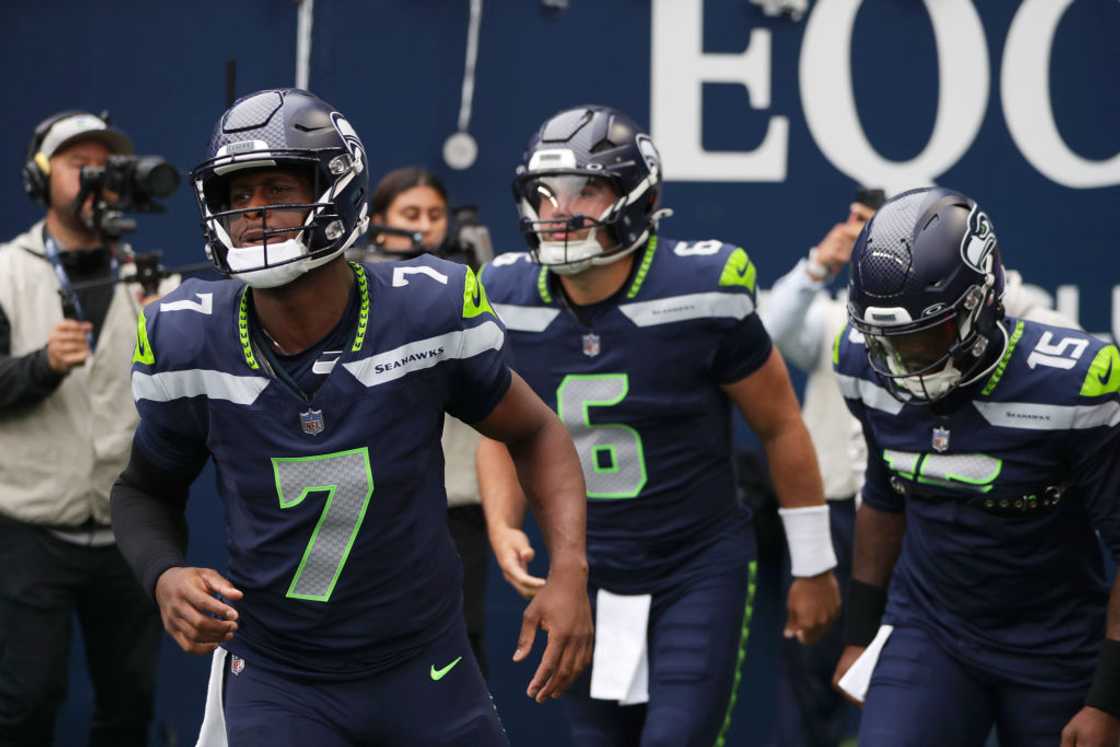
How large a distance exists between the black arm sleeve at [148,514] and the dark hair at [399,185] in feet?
8.91

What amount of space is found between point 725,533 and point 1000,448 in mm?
983

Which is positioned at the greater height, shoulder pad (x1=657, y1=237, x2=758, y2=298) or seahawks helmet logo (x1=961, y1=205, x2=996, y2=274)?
seahawks helmet logo (x1=961, y1=205, x2=996, y2=274)

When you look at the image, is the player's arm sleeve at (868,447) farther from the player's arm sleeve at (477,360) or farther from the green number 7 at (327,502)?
the green number 7 at (327,502)

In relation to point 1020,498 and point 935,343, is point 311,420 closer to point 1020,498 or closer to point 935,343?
point 935,343

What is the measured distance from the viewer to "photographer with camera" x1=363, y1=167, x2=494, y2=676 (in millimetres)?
6062

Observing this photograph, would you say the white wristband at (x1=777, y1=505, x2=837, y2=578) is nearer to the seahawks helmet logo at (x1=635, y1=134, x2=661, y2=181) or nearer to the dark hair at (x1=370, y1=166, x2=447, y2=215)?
the seahawks helmet logo at (x1=635, y1=134, x2=661, y2=181)

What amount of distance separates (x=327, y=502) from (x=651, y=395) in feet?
4.81

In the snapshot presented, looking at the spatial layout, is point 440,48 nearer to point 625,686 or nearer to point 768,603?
point 768,603

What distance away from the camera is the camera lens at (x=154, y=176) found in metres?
5.58

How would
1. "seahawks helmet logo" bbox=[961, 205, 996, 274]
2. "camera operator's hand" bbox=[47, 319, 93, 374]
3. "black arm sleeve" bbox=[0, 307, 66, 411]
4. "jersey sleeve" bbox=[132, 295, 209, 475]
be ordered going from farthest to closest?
"black arm sleeve" bbox=[0, 307, 66, 411]
"camera operator's hand" bbox=[47, 319, 93, 374]
"seahawks helmet logo" bbox=[961, 205, 996, 274]
"jersey sleeve" bbox=[132, 295, 209, 475]

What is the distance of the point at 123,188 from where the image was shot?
18.6 feet

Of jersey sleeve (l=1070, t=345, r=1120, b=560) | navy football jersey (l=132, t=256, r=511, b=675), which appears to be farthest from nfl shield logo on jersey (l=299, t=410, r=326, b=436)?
jersey sleeve (l=1070, t=345, r=1120, b=560)

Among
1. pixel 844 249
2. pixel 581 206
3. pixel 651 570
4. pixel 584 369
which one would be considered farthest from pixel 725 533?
pixel 844 249

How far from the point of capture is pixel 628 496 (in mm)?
4789
